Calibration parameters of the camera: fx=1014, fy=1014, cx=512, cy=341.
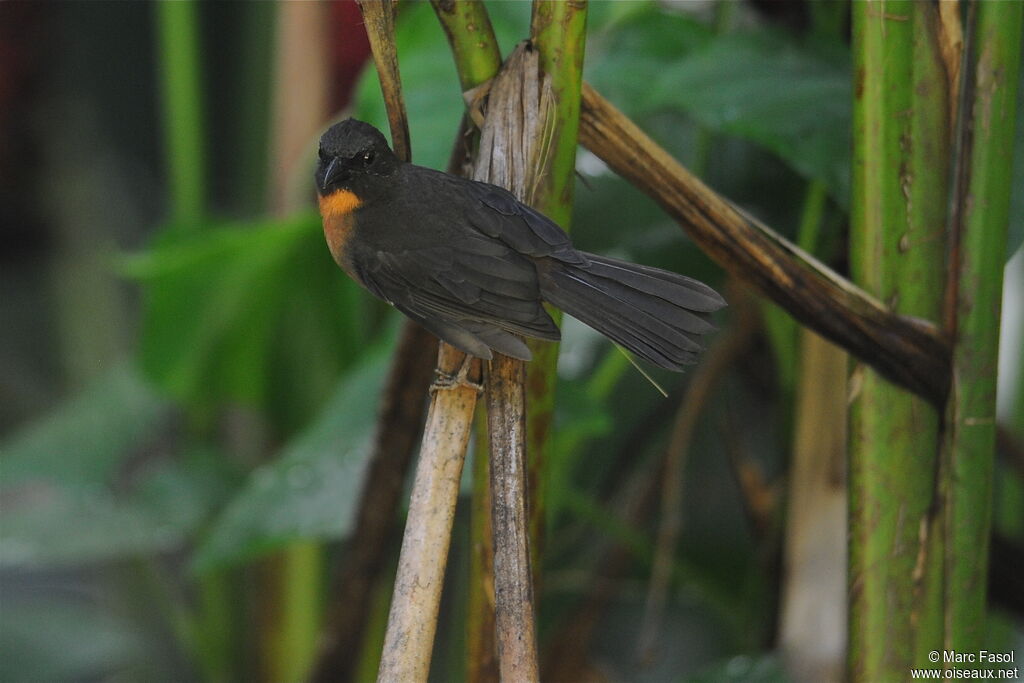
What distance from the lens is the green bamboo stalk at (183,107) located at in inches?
60.9

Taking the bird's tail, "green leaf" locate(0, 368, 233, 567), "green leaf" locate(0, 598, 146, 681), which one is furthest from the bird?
"green leaf" locate(0, 598, 146, 681)

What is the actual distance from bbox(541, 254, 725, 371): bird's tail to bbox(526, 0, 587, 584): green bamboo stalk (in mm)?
47

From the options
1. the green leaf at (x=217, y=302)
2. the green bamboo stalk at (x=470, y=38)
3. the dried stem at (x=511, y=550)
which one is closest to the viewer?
the dried stem at (x=511, y=550)

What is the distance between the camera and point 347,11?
1.56 m

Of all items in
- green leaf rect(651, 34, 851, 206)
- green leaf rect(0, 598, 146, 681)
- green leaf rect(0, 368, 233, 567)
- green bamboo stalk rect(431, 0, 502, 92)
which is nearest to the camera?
green bamboo stalk rect(431, 0, 502, 92)

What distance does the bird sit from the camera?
736 mm

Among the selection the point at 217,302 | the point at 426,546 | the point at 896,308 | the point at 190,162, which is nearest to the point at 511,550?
the point at 426,546

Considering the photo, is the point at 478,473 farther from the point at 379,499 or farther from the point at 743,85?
the point at 743,85

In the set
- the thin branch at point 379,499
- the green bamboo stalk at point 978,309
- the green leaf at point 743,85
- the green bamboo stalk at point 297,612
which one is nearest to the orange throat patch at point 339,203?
the thin branch at point 379,499

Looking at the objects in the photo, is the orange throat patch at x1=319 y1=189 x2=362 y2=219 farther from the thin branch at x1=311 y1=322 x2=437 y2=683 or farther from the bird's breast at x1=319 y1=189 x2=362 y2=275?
the thin branch at x1=311 y1=322 x2=437 y2=683

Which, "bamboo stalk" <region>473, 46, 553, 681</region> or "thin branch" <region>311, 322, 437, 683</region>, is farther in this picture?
"thin branch" <region>311, 322, 437, 683</region>

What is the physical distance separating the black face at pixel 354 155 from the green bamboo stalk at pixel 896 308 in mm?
389

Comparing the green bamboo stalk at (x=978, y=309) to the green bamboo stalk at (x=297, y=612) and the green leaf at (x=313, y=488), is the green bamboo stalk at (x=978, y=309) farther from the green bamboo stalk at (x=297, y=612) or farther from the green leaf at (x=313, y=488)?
the green bamboo stalk at (x=297, y=612)

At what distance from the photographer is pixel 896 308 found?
804 mm
